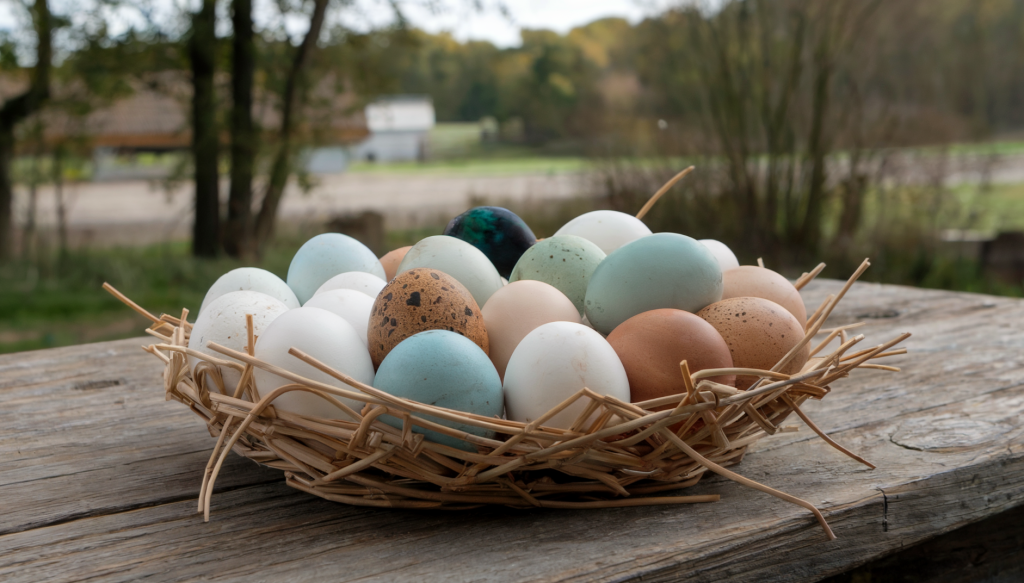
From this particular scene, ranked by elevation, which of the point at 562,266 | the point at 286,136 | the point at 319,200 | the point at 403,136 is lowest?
the point at 319,200

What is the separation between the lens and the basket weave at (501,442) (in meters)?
0.67

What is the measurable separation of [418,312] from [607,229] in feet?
1.43

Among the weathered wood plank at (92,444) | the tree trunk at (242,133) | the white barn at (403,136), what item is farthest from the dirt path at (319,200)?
the white barn at (403,136)

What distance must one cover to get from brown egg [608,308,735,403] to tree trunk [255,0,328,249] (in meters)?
5.05

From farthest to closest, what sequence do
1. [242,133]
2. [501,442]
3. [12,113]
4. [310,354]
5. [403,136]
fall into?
1. [403,136]
2. [12,113]
3. [242,133]
4. [310,354]
5. [501,442]

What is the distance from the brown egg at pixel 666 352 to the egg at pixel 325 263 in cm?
48

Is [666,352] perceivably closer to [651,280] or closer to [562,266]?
[651,280]

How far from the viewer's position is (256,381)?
81 centimetres

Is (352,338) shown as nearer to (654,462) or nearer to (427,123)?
(654,462)

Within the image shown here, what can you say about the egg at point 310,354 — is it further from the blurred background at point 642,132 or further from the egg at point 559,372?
the blurred background at point 642,132

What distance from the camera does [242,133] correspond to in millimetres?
5391

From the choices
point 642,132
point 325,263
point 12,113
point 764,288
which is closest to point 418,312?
point 325,263

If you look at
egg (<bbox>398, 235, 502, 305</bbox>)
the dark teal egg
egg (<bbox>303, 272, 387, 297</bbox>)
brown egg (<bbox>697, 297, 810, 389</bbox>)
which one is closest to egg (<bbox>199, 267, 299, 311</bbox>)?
egg (<bbox>303, 272, 387, 297</bbox>)

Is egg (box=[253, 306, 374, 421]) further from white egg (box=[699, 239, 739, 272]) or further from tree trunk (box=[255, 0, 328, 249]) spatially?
tree trunk (box=[255, 0, 328, 249])
